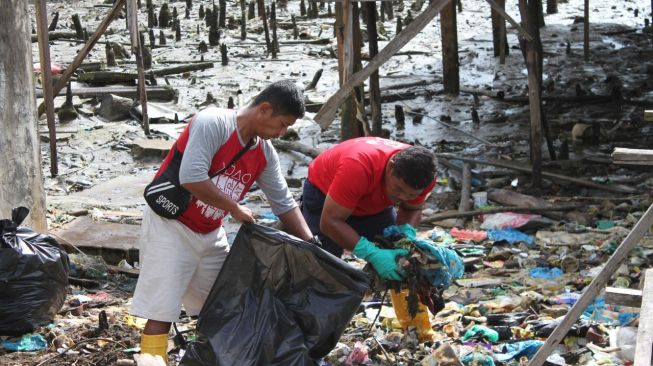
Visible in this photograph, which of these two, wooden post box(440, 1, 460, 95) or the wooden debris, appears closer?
the wooden debris

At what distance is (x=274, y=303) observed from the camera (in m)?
4.36

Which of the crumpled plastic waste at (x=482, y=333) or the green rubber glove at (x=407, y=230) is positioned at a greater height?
the green rubber glove at (x=407, y=230)

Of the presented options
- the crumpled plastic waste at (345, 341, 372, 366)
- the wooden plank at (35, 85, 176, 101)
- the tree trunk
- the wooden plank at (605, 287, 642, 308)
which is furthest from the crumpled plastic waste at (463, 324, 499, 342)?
the wooden plank at (35, 85, 176, 101)

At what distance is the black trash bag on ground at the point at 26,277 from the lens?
5.36m

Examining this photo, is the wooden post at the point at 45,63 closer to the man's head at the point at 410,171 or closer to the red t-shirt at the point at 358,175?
the red t-shirt at the point at 358,175

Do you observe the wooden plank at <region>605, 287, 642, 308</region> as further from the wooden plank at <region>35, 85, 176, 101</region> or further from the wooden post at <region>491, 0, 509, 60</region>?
the wooden post at <region>491, 0, 509, 60</region>

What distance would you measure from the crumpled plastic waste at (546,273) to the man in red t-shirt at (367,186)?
84.4 inches

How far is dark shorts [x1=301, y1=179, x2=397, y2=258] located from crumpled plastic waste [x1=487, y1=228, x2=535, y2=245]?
2855 mm

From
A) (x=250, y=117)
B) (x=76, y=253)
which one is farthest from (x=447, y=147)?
(x=250, y=117)

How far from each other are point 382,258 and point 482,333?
1.02 meters

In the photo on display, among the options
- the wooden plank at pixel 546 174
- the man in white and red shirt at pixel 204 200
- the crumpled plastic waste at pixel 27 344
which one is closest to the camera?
the man in white and red shirt at pixel 204 200

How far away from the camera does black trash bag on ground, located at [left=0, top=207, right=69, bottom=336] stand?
536cm

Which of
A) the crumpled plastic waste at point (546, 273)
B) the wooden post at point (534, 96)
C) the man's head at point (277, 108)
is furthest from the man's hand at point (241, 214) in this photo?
the wooden post at point (534, 96)

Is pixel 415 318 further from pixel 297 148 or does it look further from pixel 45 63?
pixel 297 148
